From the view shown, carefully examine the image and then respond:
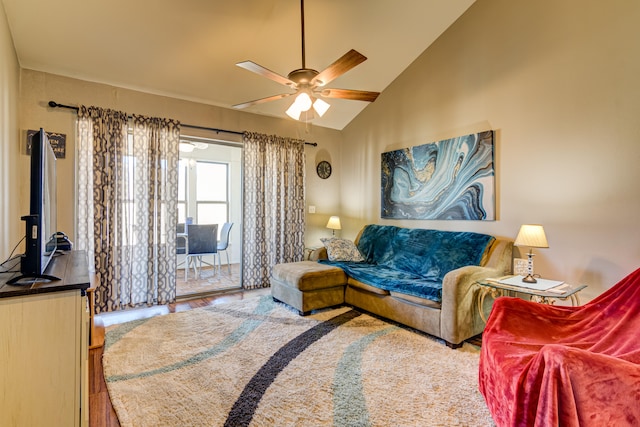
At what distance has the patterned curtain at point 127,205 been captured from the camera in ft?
11.0

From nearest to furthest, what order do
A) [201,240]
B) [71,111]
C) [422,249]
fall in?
[71,111] → [422,249] → [201,240]

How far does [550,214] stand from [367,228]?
219 cm

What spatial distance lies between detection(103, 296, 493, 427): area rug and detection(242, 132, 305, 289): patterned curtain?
4.53 ft

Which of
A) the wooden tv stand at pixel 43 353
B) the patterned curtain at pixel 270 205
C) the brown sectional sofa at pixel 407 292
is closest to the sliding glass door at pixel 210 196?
the patterned curtain at pixel 270 205

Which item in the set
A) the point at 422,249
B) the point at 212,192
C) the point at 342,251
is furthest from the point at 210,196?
the point at 422,249

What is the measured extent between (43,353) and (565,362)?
2.09 m

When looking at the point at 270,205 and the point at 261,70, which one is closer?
the point at 261,70

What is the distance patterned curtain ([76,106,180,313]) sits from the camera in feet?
11.0

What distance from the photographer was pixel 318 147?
518 cm

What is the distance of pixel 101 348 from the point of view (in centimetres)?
260

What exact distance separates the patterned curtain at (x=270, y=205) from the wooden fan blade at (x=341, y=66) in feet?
7.04

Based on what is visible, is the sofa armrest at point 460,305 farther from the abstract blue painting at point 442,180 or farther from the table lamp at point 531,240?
the abstract blue painting at point 442,180

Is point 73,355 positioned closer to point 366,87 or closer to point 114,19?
point 114,19

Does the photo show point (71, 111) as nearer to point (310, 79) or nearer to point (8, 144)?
point (8, 144)
